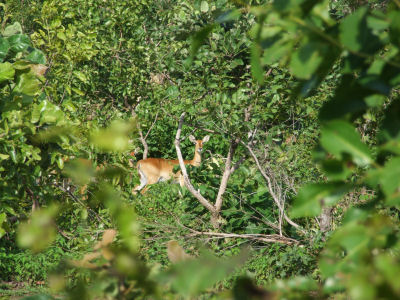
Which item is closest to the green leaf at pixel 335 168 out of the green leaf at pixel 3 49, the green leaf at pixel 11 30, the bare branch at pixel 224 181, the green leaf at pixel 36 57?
the green leaf at pixel 3 49

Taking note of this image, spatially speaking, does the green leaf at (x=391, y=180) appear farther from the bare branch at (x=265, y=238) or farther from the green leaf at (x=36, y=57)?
the bare branch at (x=265, y=238)

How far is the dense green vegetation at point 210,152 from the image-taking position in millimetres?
963

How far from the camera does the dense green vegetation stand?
37.9 inches

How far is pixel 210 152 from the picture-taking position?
7043 millimetres

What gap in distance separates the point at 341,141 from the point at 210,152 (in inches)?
240

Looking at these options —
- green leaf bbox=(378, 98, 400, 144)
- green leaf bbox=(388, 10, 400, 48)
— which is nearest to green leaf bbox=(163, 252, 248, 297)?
green leaf bbox=(378, 98, 400, 144)

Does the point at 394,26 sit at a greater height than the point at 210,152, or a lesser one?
greater

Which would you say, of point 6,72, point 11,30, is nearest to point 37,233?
point 6,72

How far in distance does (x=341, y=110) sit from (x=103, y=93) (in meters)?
9.65

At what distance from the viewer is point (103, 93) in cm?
1040

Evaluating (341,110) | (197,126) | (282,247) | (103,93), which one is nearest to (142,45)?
(103,93)

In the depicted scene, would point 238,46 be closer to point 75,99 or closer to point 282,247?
point 282,247

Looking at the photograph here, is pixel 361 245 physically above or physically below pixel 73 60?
above

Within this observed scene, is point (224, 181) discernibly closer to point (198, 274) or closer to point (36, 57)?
point (36, 57)
